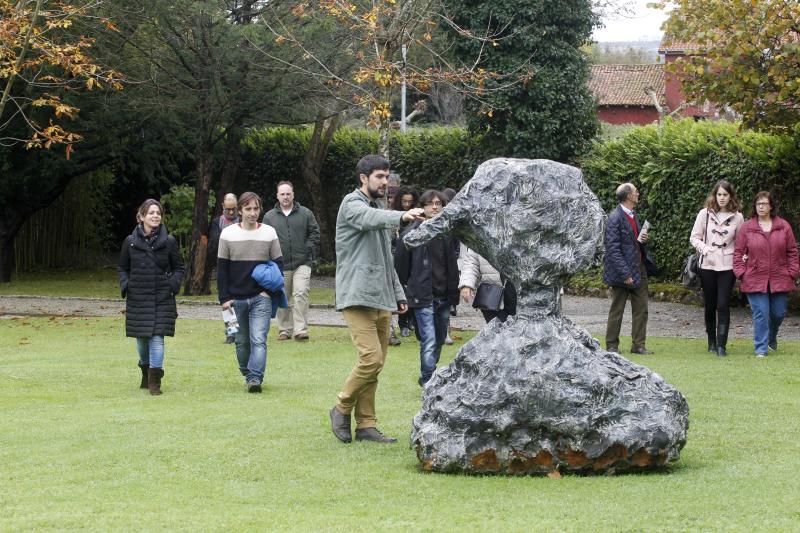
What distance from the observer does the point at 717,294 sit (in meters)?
14.3

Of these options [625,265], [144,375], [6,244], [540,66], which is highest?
[540,66]

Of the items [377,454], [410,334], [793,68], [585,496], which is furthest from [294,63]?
[585,496]

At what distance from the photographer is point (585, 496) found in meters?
6.86

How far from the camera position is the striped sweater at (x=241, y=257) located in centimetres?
1168

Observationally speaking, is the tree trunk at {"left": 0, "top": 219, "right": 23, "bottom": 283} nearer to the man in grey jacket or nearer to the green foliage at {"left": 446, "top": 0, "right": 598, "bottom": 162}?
the green foliage at {"left": 446, "top": 0, "right": 598, "bottom": 162}

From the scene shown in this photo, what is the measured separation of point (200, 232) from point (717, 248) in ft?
44.5

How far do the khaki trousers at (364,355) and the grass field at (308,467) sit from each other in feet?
1.07

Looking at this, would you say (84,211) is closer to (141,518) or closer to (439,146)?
(439,146)

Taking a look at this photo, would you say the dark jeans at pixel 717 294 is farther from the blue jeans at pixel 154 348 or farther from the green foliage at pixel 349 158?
the green foliage at pixel 349 158

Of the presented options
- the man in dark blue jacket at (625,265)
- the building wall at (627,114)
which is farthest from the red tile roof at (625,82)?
the man in dark blue jacket at (625,265)

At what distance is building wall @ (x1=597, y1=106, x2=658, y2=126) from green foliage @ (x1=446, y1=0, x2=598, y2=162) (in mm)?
39716

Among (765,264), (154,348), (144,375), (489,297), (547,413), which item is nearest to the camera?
(547,413)

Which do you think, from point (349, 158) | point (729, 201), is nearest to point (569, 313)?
point (729, 201)

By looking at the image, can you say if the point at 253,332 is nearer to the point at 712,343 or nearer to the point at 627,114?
the point at 712,343
